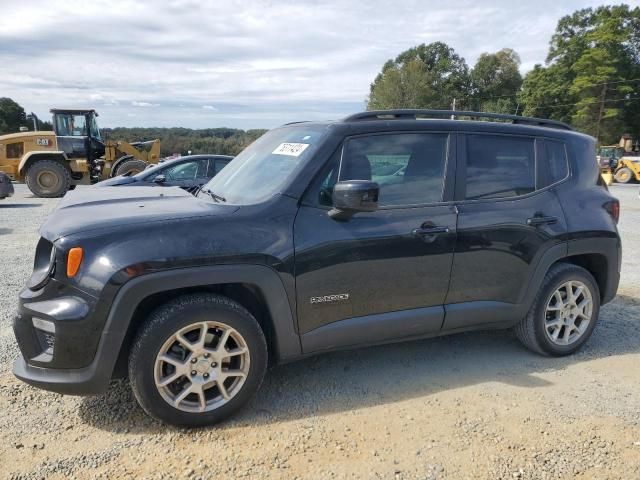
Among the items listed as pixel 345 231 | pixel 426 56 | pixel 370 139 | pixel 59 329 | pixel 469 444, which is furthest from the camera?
pixel 426 56

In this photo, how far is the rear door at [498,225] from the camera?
139 inches

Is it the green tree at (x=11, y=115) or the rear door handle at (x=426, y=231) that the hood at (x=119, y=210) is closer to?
the rear door handle at (x=426, y=231)

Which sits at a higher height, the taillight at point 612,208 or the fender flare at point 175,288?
the taillight at point 612,208

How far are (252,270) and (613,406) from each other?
248 centimetres

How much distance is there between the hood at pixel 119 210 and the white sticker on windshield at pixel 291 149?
1.99 feet

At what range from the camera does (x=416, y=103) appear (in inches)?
2554

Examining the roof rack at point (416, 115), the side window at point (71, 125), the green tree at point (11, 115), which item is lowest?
the roof rack at point (416, 115)

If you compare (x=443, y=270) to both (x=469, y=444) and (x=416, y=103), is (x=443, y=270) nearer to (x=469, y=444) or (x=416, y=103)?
(x=469, y=444)

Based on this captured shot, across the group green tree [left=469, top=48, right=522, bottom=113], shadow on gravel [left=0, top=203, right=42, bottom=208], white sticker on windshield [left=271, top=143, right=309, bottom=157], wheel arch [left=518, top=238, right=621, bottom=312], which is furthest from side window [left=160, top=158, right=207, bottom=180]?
green tree [left=469, top=48, right=522, bottom=113]

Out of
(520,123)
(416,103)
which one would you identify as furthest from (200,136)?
(520,123)

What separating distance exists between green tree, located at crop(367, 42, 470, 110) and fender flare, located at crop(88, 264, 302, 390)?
5963 cm

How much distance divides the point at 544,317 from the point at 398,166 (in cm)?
170

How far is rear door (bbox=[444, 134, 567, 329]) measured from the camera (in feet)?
11.6

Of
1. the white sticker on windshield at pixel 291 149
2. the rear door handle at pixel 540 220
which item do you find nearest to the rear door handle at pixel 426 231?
the rear door handle at pixel 540 220
